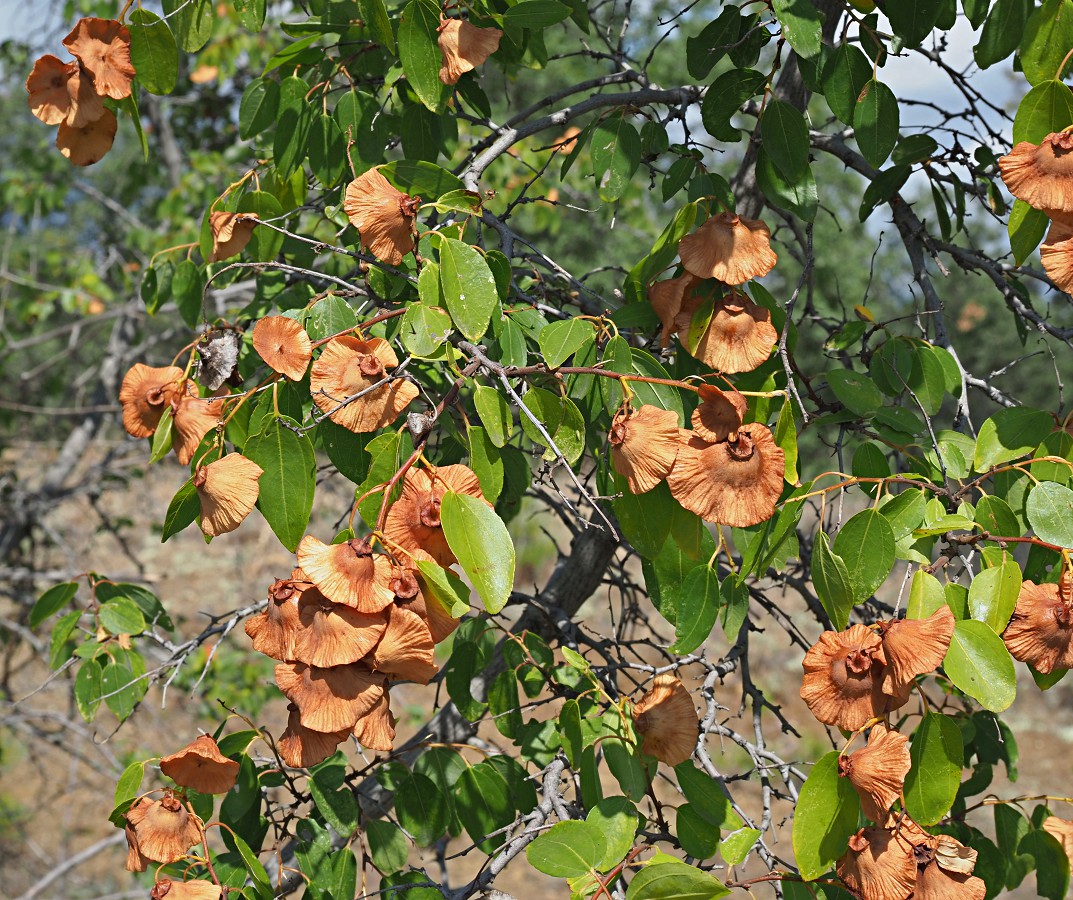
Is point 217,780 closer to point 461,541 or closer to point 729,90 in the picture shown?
point 461,541

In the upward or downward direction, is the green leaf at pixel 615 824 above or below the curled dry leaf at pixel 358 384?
below

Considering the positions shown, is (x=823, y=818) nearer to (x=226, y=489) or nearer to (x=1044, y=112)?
(x=226, y=489)

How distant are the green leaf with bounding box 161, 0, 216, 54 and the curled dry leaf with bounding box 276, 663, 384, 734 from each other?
2.64ft

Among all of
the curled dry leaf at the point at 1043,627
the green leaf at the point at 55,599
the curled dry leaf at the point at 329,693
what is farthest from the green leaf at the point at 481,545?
the green leaf at the point at 55,599

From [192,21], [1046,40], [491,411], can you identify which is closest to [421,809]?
[491,411]

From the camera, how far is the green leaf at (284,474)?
0.96m

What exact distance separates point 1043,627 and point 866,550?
0.54ft

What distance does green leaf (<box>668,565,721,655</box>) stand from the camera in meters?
1.00

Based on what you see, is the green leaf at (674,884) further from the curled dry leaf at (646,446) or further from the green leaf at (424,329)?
the green leaf at (424,329)

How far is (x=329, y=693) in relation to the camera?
82cm

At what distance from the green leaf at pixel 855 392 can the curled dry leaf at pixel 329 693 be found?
63 centimetres

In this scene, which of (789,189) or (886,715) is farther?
(789,189)

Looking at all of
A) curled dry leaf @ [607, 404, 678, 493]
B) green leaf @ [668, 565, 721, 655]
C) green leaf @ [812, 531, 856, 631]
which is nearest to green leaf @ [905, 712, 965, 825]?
green leaf @ [812, 531, 856, 631]

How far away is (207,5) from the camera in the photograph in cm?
123
